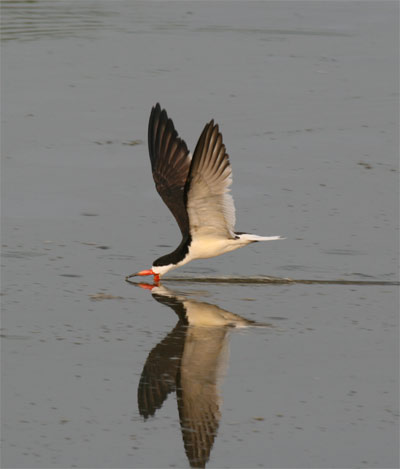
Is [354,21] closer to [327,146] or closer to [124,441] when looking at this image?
[327,146]

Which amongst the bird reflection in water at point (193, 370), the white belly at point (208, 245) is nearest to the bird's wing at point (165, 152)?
the white belly at point (208, 245)

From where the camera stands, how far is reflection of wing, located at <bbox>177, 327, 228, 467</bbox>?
490cm

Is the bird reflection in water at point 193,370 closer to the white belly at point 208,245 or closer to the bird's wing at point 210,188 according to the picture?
the white belly at point 208,245

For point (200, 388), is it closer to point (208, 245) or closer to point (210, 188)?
point (210, 188)

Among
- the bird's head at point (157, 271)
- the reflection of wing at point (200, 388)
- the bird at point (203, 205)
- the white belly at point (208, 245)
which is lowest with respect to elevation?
the reflection of wing at point (200, 388)

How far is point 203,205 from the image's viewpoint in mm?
7156

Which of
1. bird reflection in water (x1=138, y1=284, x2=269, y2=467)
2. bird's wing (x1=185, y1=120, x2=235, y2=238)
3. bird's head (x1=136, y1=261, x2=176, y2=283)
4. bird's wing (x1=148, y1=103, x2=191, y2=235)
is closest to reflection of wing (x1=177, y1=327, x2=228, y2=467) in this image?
bird reflection in water (x1=138, y1=284, x2=269, y2=467)

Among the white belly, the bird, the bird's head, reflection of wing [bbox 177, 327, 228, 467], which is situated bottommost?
reflection of wing [bbox 177, 327, 228, 467]

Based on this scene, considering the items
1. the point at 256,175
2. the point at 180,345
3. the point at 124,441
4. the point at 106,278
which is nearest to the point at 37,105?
the point at 256,175

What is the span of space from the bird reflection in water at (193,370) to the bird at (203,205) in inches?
16.0

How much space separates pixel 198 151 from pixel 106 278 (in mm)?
1093

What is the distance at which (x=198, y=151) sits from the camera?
22.6 ft

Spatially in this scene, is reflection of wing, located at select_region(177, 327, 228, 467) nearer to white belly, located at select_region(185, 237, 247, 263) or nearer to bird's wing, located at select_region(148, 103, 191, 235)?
white belly, located at select_region(185, 237, 247, 263)

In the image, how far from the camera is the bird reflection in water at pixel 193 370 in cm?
503
